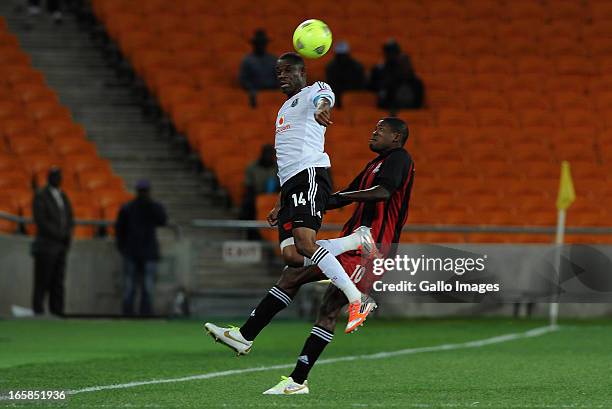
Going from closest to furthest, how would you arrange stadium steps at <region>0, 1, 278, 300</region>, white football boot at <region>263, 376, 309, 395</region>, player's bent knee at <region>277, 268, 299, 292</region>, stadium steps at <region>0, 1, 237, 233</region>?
white football boot at <region>263, 376, 309, 395</region> → player's bent knee at <region>277, 268, 299, 292</region> → stadium steps at <region>0, 1, 278, 300</region> → stadium steps at <region>0, 1, 237, 233</region>

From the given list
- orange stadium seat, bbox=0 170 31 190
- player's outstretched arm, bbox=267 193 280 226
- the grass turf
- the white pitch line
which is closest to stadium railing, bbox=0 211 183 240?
orange stadium seat, bbox=0 170 31 190

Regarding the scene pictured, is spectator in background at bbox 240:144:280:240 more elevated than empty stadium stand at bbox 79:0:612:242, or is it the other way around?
empty stadium stand at bbox 79:0:612:242

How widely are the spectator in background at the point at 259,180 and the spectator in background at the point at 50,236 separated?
2694 mm

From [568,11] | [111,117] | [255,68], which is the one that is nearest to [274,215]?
[255,68]

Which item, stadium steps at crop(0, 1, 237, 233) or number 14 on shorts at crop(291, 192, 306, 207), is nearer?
number 14 on shorts at crop(291, 192, 306, 207)

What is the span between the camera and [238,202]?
19656 millimetres

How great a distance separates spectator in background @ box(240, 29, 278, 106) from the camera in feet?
70.3

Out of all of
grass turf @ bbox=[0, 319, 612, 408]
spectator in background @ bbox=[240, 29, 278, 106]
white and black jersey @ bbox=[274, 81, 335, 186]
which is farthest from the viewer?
spectator in background @ bbox=[240, 29, 278, 106]

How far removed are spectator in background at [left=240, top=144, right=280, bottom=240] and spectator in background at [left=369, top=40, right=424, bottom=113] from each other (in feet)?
11.9

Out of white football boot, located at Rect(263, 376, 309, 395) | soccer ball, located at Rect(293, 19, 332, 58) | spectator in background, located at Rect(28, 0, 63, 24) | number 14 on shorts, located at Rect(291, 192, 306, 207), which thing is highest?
spectator in background, located at Rect(28, 0, 63, 24)

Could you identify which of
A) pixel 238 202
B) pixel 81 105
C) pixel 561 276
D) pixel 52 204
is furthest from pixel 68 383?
pixel 81 105

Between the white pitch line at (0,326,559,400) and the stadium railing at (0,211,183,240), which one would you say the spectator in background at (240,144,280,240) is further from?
the white pitch line at (0,326,559,400)

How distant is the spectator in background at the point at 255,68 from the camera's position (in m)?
21.4

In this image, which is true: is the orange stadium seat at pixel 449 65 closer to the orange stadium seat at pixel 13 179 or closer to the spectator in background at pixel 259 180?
the spectator in background at pixel 259 180
